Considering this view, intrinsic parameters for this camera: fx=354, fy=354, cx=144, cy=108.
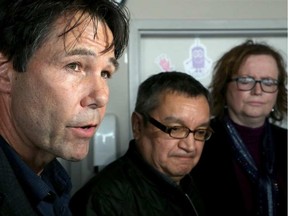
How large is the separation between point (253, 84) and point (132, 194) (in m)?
0.79

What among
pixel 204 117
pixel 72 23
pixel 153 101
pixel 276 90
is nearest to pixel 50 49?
pixel 72 23

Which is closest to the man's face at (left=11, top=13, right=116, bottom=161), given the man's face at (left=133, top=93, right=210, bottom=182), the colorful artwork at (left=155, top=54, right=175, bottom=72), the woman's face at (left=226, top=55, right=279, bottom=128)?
the man's face at (left=133, top=93, right=210, bottom=182)

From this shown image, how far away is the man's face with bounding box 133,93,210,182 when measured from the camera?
1.30m

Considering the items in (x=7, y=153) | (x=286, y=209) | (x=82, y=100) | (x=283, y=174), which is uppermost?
(x=82, y=100)

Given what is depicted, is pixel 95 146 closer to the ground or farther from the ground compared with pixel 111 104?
closer to the ground

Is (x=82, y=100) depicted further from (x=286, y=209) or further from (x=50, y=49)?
(x=286, y=209)

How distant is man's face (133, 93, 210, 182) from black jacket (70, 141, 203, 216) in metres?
0.05

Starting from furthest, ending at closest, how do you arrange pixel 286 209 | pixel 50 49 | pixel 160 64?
pixel 160 64 < pixel 286 209 < pixel 50 49

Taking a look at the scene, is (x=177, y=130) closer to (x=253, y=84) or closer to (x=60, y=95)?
(x=253, y=84)

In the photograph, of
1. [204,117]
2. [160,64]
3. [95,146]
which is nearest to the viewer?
[204,117]

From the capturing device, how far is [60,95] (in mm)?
759

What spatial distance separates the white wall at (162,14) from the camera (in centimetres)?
200

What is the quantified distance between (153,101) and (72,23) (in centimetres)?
60

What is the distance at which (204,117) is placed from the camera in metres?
1.33
